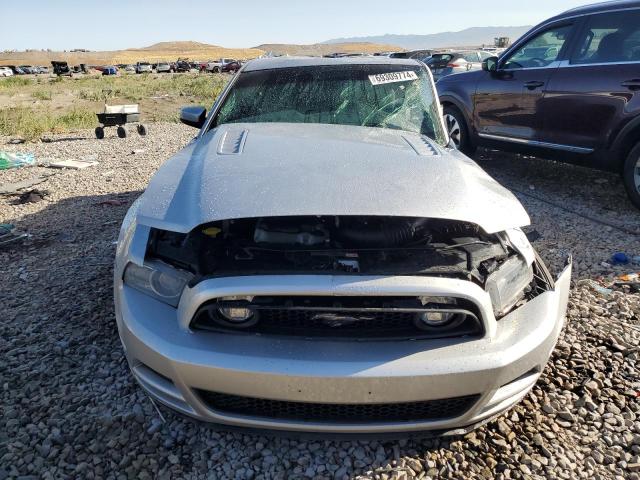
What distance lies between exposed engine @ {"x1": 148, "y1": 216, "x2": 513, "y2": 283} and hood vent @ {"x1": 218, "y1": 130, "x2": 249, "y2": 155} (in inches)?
21.0

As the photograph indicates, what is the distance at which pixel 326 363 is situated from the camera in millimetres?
1615

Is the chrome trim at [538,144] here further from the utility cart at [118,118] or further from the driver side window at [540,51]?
the utility cart at [118,118]

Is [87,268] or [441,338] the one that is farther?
[87,268]

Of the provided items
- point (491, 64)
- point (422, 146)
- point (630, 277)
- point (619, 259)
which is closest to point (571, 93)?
point (491, 64)

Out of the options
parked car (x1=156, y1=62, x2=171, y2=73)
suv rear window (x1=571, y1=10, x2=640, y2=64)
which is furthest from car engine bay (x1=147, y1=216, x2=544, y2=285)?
parked car (x1=156, y1=62, x2=171, y2=73)

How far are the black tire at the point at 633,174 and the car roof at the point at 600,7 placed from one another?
1.44 m

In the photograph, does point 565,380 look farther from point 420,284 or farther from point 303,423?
point 303,423

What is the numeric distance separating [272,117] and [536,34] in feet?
13.2

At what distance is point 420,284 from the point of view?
168 cm

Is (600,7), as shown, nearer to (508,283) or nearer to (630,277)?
(630,277)

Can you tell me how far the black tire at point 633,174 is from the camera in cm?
462

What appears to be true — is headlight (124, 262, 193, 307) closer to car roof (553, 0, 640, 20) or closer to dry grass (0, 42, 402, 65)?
car roof (553, 0, 640, 20)

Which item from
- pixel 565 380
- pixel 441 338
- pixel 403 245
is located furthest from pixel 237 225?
pixel 565 380

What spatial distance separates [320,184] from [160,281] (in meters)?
→ 0.79
